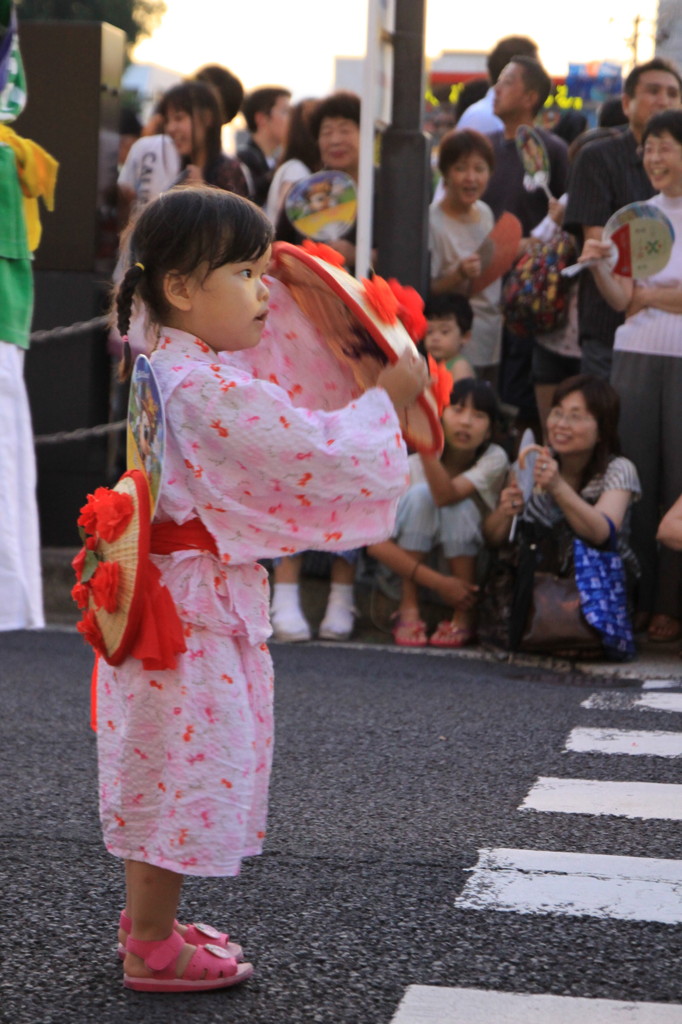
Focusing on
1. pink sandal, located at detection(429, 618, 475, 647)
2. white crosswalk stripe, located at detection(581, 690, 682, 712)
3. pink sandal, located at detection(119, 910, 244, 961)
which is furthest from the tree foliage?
pink sandal, located at detection(119, 910, 244, 961)

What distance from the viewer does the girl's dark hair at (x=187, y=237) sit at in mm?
2480

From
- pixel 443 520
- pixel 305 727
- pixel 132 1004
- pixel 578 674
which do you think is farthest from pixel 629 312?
pixel 132 1004

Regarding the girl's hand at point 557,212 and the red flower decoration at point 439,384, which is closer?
the red flower decoration at point 439,384

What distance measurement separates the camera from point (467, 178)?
6.91 meters

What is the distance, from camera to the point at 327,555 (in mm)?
6676

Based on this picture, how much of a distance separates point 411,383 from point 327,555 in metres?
4.19

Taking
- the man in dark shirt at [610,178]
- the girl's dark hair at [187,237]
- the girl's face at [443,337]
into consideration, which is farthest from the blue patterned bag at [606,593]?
the girl's dark hair at [187,237]

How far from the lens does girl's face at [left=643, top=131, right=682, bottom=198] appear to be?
19.4 ft

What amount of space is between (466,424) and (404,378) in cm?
370

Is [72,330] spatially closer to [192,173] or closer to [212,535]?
[192,173]

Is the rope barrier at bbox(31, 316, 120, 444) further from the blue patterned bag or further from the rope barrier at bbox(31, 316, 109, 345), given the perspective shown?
the blue patterned bag

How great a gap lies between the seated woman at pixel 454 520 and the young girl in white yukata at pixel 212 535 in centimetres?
362

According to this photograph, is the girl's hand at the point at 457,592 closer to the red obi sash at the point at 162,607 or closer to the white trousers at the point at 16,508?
the white trousers at the point at 16,508

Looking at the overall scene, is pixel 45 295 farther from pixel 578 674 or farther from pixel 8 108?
pixel 578 674
